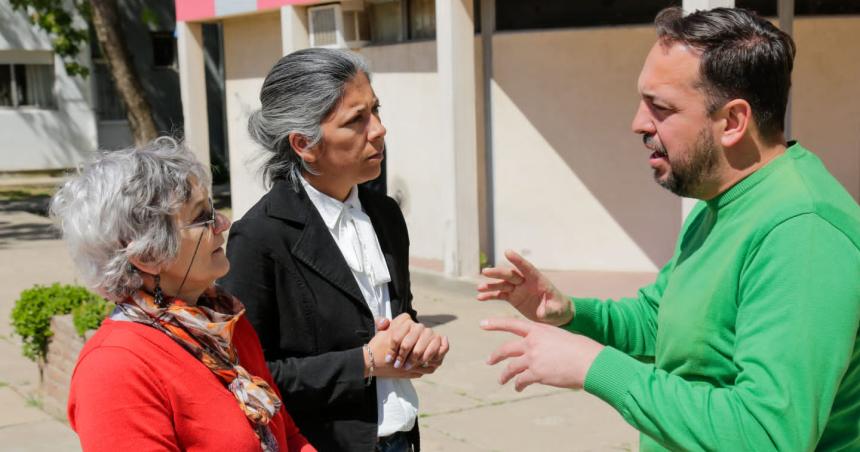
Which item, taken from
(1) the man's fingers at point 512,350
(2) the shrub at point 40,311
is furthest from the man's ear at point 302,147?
(2) the shrub at point 40,311

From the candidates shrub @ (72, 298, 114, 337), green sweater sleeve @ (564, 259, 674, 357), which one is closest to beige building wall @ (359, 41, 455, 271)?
shrub @ (72, 298, 114, 337)

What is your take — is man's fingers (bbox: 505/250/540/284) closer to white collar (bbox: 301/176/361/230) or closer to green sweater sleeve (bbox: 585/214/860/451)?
white collar (bbox: 301/176/361/230)

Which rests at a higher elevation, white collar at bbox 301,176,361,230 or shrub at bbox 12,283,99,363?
white collar at bbox 301,176,361,230

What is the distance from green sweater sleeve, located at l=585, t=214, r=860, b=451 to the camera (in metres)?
1.92

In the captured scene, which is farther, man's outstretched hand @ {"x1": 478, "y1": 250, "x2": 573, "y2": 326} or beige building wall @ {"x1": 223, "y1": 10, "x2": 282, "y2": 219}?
beige building wall @ {"x1": 223, "y1": 10, "x2": 282, "y2": 219}

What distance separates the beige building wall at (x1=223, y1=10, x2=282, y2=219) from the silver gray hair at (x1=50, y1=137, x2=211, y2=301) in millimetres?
11206

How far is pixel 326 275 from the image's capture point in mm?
2756

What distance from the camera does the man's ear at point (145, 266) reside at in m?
2.33

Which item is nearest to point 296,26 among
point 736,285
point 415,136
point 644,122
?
point 415,136

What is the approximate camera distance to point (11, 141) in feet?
88.3

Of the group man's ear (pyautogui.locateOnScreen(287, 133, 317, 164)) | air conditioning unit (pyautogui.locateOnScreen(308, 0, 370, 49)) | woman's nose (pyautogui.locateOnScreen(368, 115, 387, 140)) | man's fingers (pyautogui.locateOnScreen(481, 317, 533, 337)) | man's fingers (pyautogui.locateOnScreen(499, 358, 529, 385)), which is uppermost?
air conditioning unit (pyautogui.locateOnScreen(308, 0, 370, 49))

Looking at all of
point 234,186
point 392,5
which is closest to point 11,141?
point 234,186

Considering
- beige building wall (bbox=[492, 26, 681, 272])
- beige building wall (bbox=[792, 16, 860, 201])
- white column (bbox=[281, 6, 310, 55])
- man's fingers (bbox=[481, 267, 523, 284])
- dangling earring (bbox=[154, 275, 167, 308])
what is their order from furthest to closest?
white column (bbox=[281, 6, 310, 55]), beige building wall (bbox=[492, 26, 681, 272]), beige building wall (bbox=[792, 16, 860, 201]), man's fingers (bbox=[481, 267, 523, 284]), dangling earring (bbox=[154, 275, 167, 308])

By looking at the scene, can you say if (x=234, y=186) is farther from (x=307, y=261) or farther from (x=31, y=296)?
(x=307, y=261)
